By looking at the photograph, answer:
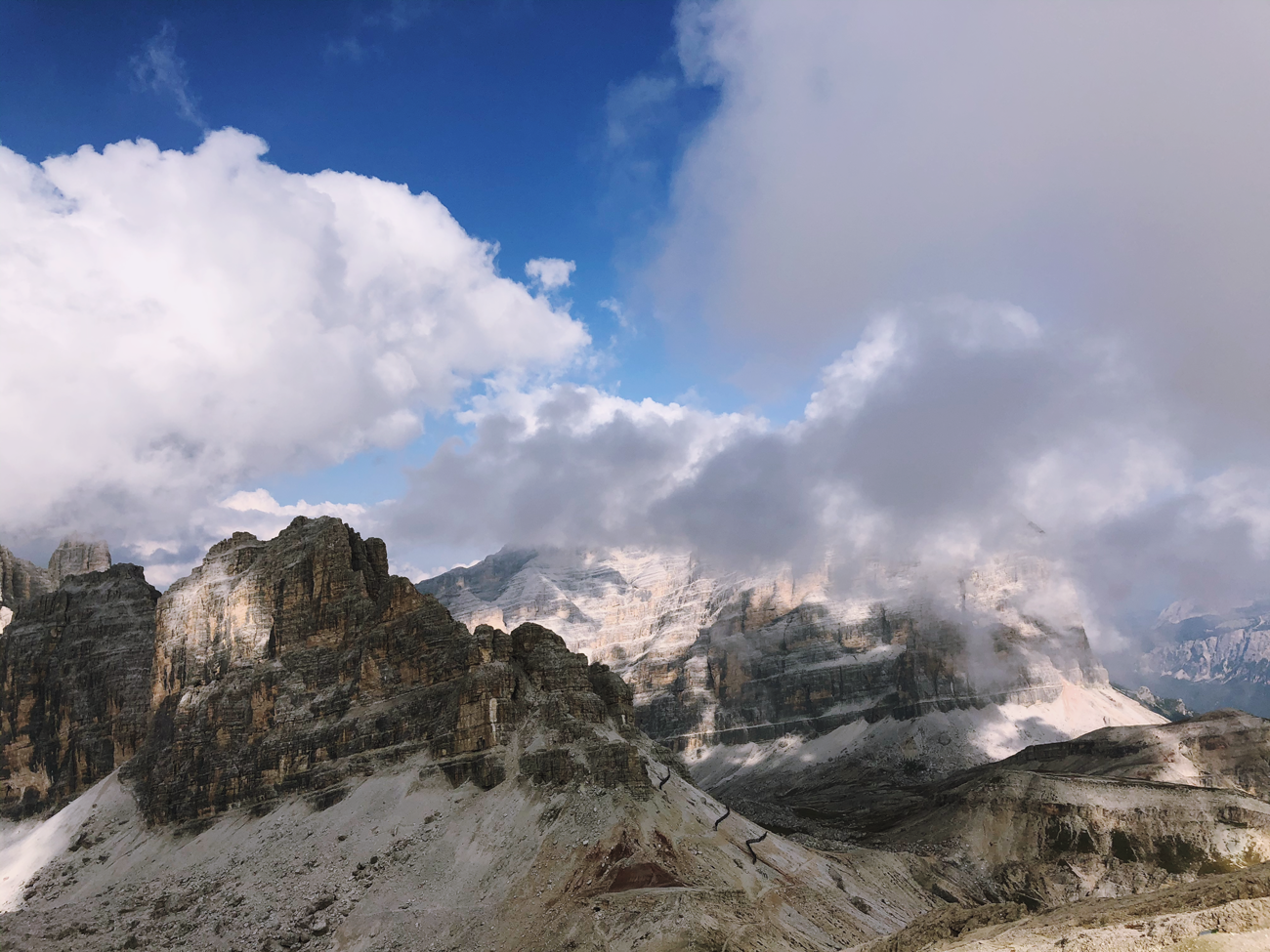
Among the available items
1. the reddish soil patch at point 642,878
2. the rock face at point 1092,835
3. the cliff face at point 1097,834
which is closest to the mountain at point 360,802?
the reddish soil patch at point 642,878

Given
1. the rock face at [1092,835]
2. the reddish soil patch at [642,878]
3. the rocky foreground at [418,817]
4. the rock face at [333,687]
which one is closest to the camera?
the reddish soil patch at [642,878]

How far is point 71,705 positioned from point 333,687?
72.4 meters

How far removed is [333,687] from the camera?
153125mm

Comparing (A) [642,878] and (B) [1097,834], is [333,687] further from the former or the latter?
(B) [1097,834]

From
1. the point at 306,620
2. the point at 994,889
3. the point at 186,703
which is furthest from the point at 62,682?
the point at 994,889

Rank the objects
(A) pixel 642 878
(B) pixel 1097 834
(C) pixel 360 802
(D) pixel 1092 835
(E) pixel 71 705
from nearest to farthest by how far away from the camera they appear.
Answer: (A) pixel 642 878
(C) pixel 360 802
(B) pixel 1097 834
(D) pixel 1092 835
(E) pixel 71 705

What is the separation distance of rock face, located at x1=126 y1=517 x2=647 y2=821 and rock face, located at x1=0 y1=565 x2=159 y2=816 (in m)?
14.5

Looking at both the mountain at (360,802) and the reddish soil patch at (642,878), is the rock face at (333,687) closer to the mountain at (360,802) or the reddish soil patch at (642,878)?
the mountain at (360,802)

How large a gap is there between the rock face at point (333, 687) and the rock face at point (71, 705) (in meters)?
14.5

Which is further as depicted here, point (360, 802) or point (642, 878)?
point (360, 802)

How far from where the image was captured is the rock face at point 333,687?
13218 cm

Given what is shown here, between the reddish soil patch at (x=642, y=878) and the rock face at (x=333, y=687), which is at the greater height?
the rock face at (x=333, y=687)

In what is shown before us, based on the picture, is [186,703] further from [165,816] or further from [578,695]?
[578,695]

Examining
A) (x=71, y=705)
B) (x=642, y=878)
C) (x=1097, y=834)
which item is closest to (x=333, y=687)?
(x=642, y=878)
